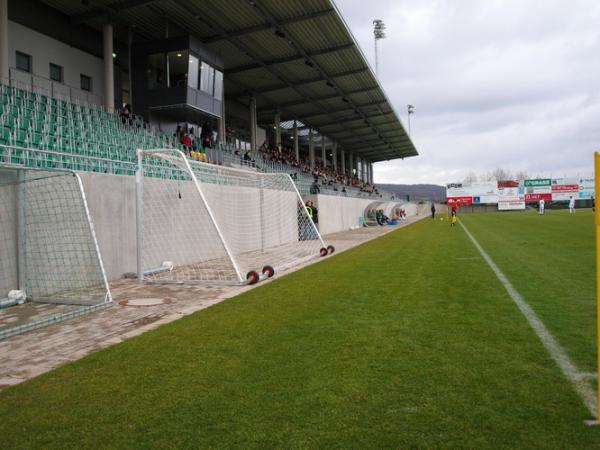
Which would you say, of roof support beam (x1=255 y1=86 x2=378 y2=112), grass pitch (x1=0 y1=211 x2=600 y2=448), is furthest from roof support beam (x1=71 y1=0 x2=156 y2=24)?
roof support beam (x1=255 y1=86 x2=378 y2=112)

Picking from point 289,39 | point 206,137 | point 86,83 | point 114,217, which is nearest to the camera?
point 114,217

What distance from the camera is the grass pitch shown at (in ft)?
9.18

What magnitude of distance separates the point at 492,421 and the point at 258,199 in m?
14.2

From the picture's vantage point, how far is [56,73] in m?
19.7

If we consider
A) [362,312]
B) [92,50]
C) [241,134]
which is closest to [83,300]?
[362,312]

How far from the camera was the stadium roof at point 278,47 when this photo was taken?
20.0 metres

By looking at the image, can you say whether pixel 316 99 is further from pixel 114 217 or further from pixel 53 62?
pixel 114 217

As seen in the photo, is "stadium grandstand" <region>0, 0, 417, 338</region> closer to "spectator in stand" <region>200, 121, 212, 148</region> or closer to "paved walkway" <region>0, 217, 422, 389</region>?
"spectator in stand" <region>200, 121, 212, 148</region>

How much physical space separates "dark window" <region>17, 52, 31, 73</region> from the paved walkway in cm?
1416

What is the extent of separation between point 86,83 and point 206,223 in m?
12.5

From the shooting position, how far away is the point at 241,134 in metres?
35.8

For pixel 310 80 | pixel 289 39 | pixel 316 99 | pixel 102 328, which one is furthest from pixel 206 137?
pixel 316 99

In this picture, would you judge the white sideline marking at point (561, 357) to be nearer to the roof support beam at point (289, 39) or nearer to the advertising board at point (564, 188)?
the roof support beam at point (289, 39)

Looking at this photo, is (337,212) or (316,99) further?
(316,99)
